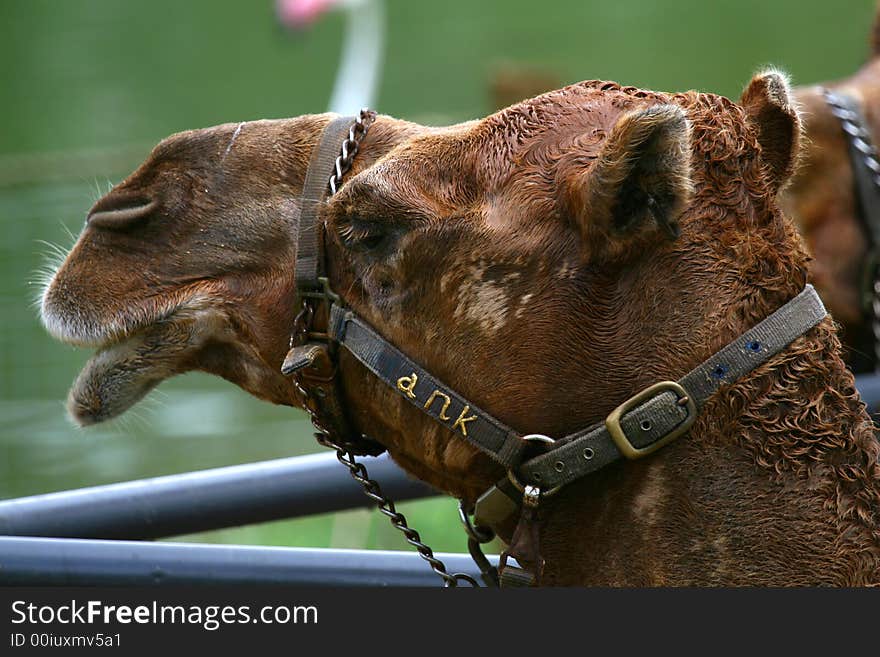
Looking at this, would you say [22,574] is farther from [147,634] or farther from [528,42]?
[528,42]

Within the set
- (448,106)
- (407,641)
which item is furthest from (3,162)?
(407,641)

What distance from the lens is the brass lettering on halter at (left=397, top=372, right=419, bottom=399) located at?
2.54m

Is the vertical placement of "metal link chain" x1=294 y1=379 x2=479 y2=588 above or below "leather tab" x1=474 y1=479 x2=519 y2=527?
below

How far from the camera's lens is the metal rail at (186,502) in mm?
3154

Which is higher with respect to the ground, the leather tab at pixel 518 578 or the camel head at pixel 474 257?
the camel head at pixel 474 257

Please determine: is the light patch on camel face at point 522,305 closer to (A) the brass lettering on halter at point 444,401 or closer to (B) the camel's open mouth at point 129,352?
(A) the brass lettering on halter at point 444,401

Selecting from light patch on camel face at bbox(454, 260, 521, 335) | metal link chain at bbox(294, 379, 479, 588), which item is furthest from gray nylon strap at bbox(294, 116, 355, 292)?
light patch on camel face at bbox(454, 260, 521, 335)

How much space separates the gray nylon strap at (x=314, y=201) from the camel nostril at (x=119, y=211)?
1.10 feet

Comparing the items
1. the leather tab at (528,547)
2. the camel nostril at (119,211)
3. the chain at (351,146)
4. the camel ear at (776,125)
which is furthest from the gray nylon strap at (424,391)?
the camel ear at (776,125)

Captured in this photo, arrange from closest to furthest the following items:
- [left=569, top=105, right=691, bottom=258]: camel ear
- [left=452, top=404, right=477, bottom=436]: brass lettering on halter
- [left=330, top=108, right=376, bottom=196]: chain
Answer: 1. [left=569, top=105, right=691, bottom=258]: camel ear
2. [left=452, top=404, right=477, bottom=436]: brass lettering on halter
3. [left=330, top=108, right=376, bottom=196]: chain

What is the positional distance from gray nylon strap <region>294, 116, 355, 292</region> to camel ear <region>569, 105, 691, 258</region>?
546mm

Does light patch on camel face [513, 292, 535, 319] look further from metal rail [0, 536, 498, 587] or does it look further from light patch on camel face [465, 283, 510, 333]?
metal rail [0, 536, 498, 587]

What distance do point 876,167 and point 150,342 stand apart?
2.95 metres

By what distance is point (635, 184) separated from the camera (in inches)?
92.1
